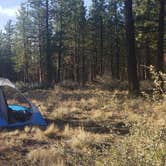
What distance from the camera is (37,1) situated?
128 ft

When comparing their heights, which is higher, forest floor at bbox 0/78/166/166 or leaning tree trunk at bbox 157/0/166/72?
leaning tree trunk at bbox 157/0/166/72

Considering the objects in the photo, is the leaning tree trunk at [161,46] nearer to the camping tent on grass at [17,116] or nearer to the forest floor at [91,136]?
the forest floor at [91,136]

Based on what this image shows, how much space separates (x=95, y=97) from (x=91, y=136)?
861cm

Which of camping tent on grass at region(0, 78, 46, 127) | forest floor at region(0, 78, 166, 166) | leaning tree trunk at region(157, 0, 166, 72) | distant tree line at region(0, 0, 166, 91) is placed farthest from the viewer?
distant tree line at region(0, 0, 166, 91)

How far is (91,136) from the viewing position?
383 inches

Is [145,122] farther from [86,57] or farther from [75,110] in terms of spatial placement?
[86,57]

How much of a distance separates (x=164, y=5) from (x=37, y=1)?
18877mm

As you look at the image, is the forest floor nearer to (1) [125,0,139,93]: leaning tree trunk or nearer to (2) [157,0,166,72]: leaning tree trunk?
(1) [125,0,139,93]: leaning tree trunk

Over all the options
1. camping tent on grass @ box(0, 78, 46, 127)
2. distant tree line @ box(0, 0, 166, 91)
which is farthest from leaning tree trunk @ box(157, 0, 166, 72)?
distant tree line @ box(0, 0, 166, 91)

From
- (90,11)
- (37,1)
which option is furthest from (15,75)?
(37,1)

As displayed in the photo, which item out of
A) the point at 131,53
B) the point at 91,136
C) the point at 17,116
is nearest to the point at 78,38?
the point at 131,53

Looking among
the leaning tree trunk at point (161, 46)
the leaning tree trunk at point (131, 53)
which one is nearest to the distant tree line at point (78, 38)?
the leaning tree trunk at point (161, 46)

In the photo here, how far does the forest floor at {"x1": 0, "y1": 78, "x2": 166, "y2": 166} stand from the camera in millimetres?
4535

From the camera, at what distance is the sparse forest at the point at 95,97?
484 cm
